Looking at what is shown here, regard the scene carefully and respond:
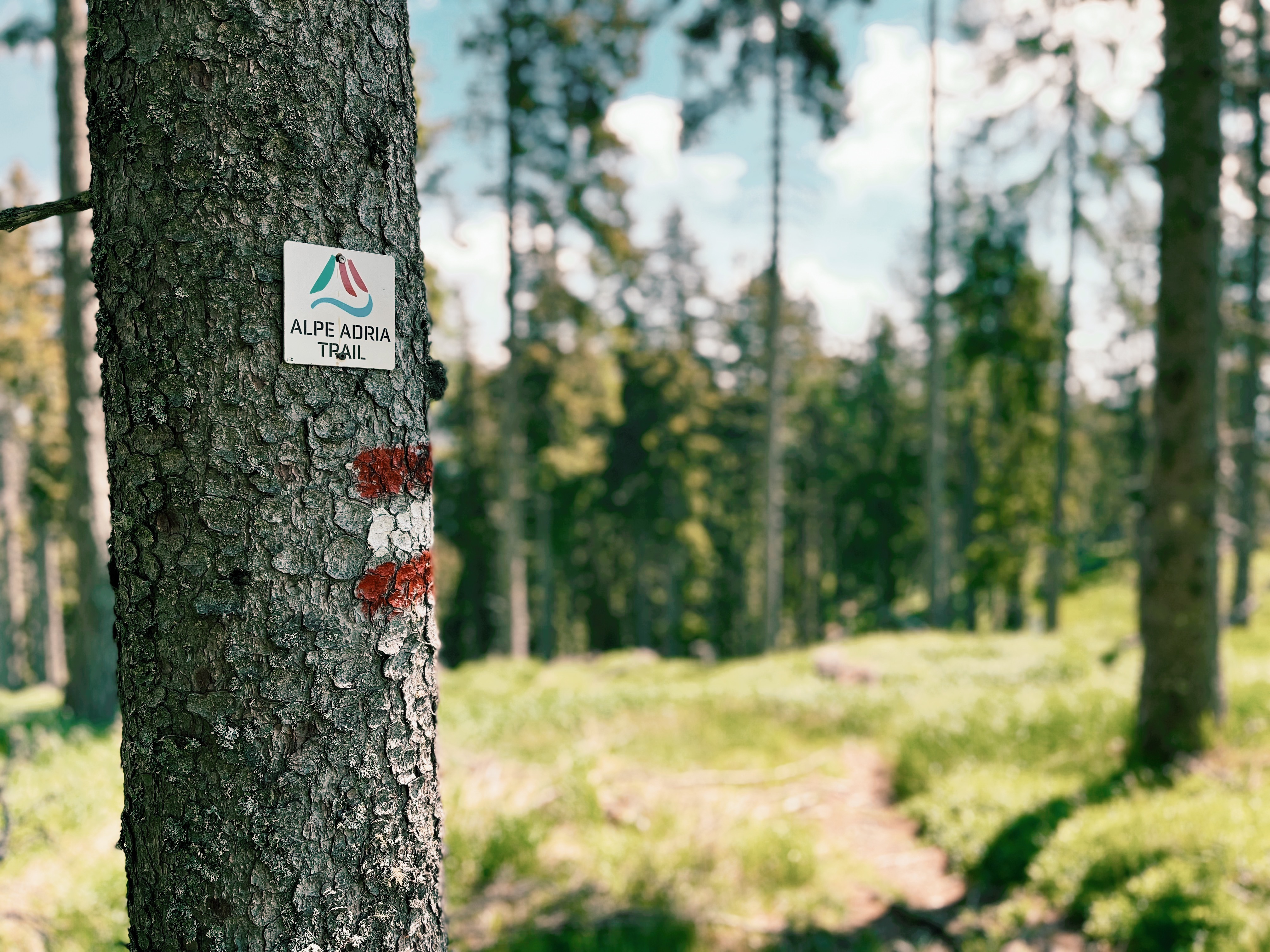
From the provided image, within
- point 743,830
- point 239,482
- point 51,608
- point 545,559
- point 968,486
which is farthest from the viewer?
point 968,486

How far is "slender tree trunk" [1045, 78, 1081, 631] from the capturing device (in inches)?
608

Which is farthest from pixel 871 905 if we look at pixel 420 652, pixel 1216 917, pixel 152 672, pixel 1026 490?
pixel 1026 490

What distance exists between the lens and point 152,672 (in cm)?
127

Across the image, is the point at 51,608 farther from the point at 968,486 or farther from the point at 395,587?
the point at 968,486

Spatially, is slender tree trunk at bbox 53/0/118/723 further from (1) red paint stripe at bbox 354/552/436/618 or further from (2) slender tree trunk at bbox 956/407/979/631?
(2) slender tree trunk at bbox 956/407/979/631

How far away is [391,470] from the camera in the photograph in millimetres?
1351

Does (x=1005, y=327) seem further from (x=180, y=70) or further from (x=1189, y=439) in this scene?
(x=180, y=70)

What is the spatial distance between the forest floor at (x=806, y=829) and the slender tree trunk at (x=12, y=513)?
11759 millimetres

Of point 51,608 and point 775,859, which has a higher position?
point 775,859

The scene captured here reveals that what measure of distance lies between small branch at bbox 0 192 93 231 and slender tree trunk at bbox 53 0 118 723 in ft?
23.9

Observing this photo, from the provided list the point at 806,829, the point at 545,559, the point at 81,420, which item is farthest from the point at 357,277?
the point at 545,559

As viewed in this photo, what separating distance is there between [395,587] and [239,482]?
307 millimetres

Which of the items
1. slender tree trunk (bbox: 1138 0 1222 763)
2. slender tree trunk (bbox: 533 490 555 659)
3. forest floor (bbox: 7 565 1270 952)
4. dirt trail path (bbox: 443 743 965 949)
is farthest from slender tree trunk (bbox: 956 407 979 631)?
slender tree trunk (bbox: 1138 0 1222 763)

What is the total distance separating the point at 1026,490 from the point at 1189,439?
17104 millimetres
